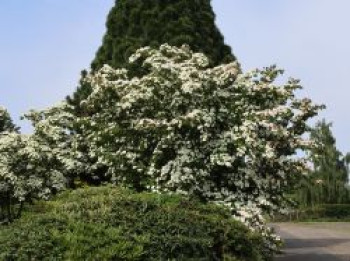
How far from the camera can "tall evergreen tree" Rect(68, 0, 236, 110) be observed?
23.3 metres

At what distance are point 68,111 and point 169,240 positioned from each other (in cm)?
1199

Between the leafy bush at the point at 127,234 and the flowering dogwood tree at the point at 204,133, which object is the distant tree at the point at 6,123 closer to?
the flowering dogwood tree at the point at 204,133

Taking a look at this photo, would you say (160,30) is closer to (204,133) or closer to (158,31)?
(158,31)

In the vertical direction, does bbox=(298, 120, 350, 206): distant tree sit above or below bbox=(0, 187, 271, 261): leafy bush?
above

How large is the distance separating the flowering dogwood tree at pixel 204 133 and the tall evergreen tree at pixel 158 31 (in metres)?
6.12

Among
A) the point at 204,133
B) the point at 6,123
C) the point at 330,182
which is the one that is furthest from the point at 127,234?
the point at 330,182

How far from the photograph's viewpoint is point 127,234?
8.95 metres

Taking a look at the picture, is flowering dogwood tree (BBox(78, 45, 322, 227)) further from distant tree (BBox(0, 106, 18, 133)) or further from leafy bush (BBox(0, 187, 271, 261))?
distant tree (BBox(0, 106, 18, 133))

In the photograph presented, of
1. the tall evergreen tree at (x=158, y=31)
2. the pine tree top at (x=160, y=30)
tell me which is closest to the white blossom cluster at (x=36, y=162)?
the tall evergreen tree at (x=158, y=31)

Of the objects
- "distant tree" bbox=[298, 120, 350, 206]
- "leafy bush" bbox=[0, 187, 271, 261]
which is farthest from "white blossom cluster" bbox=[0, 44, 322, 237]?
"distant tree" bbox=[298, 120, 350, 206]

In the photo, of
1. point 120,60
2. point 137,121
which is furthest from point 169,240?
point 120,60

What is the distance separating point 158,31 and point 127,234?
1569 cm

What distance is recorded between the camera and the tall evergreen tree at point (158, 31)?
23.3m

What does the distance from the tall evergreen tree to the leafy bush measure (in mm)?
12957
